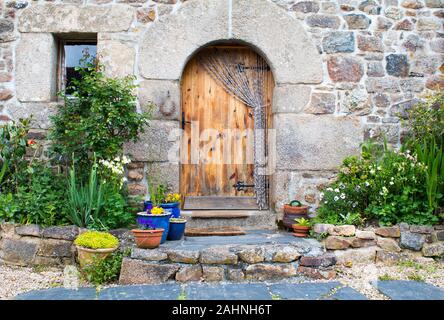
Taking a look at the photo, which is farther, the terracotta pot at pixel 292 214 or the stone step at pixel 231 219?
the stone step at pixel 231 219

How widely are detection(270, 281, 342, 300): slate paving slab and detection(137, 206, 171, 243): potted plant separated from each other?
3.74ft

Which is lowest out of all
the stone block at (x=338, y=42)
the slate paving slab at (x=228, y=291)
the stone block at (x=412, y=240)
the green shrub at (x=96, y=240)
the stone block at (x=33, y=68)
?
the slate paving slab at (x=228, y=291)

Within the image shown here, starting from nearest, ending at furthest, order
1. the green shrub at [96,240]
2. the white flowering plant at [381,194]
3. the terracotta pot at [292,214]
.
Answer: the green shrub at [96,240] → the white flowering plant at [381,194] → the terracotta pot at [292,214]

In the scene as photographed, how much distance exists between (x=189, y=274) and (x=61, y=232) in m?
1.29

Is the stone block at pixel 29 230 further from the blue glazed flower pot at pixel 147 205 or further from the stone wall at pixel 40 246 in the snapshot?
the blue glazed flower pot at pixel 147 205

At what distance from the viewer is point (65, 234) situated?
3.78 metres

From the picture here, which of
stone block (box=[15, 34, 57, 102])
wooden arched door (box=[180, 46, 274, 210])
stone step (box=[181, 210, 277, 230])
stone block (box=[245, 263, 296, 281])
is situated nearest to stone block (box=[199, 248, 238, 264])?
stone block (box=[245, 263, 296, 281])

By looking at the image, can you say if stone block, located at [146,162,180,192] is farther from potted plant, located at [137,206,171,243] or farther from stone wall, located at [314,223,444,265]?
stone wall, located at [314,223,444,265]

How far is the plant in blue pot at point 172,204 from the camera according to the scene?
431 cm

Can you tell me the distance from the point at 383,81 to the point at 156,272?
3.46 metres

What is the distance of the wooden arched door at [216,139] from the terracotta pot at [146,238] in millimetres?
1461

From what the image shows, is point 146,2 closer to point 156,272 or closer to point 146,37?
point 146,37

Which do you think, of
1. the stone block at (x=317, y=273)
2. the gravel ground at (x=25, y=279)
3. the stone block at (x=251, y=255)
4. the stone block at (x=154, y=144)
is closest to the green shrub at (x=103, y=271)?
the gravel ground at (x=25, y=279)
